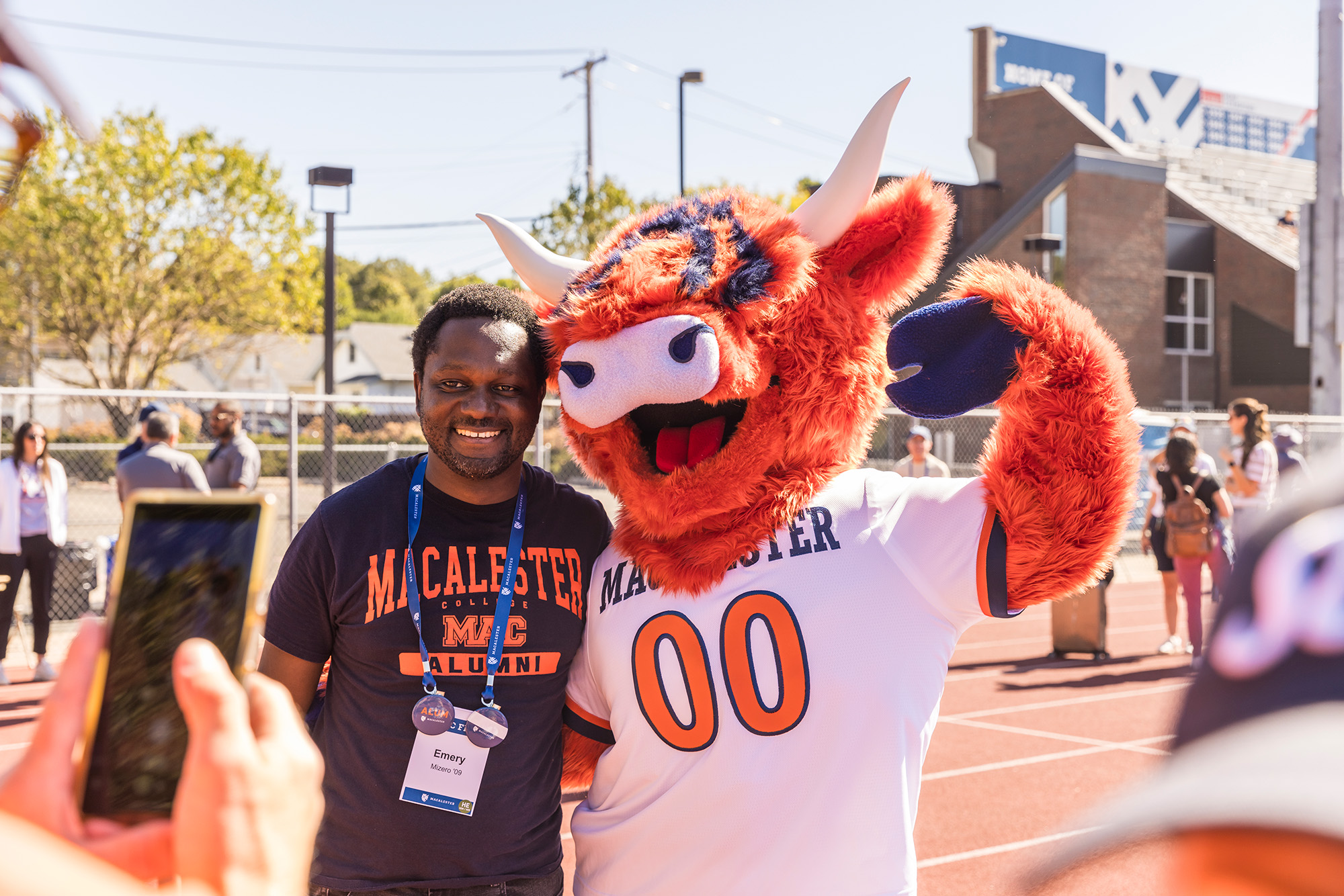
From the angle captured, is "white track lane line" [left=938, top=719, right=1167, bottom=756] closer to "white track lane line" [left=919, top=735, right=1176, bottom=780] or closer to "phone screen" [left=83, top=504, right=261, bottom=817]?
"white track lane line" [left=919, top=735, right=1176, bottom=780]

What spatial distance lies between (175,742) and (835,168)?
6.53 feet

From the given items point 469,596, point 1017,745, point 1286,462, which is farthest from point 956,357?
point 1286,462

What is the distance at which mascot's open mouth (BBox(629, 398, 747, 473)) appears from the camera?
2.32 metres

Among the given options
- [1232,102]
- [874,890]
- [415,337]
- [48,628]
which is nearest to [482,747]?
[874,890]

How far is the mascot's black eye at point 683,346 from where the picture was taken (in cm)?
220

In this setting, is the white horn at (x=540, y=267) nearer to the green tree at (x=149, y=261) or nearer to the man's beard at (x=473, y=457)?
the man's beard at (x=473, y=457)

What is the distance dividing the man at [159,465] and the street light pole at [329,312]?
2036mm

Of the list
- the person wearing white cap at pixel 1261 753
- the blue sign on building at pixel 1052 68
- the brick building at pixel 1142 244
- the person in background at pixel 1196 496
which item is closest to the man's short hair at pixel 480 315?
the person wearing white cap at pixel 1261 753

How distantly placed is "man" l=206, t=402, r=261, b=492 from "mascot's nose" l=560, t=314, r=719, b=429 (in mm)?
5695

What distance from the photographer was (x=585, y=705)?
239cm

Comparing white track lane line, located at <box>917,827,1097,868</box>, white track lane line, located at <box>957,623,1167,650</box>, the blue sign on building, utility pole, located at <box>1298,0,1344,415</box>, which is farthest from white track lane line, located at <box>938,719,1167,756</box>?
the blue sign on building

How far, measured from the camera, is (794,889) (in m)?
1.98

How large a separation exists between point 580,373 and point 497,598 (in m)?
0.52

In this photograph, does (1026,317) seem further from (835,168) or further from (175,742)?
(175,742)
